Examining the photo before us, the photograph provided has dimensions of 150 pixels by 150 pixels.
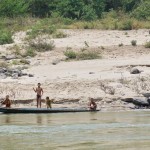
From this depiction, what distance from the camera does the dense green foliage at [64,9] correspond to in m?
48.3

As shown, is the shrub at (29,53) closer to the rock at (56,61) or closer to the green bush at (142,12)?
the rock at (56,61)

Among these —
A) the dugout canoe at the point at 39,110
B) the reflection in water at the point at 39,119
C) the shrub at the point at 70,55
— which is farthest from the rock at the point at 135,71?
the reflection in water at the point at 39,119

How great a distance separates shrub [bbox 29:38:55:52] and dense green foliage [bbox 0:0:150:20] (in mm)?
8689

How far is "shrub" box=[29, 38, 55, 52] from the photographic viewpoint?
3869 centimetres

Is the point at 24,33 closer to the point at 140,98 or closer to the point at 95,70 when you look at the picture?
the point at 95,70

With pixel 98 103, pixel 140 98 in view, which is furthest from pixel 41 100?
pixel 140 98

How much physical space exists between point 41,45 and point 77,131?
2054 cm

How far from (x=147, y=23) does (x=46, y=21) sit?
6.65m

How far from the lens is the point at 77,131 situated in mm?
18812

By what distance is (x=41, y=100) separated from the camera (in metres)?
28.2

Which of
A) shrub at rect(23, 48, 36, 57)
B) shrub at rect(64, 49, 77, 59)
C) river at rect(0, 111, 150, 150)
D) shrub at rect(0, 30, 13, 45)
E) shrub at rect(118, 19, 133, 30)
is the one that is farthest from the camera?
shrub at rect(118, 19, 133, 30)

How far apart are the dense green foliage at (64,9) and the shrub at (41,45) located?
28.5 ft

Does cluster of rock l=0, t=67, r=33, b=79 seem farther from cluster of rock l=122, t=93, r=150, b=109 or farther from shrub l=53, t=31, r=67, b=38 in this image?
shrub l=53, t=31, r=67, b=38

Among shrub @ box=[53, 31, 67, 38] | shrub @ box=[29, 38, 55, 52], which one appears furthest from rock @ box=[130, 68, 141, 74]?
shrub @ box=[53, 31, 67, 38]
